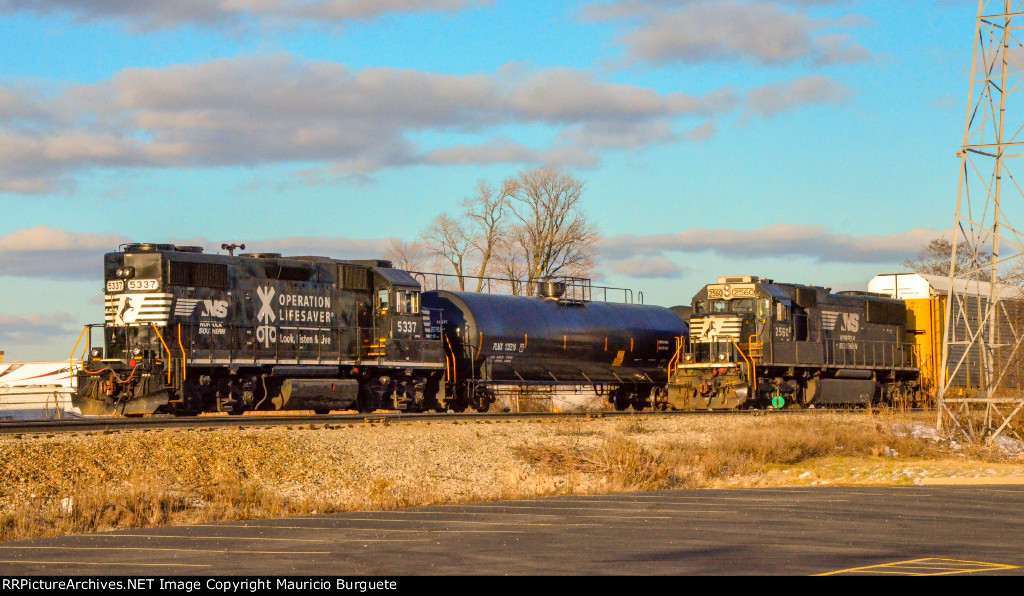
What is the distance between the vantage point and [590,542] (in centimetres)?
1148

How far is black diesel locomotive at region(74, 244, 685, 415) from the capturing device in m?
26.7

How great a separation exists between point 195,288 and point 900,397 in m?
25.1

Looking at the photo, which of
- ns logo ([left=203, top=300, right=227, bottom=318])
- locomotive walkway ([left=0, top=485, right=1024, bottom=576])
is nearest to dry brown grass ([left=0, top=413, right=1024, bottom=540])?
locomotive walkway ([left=0, top=485, right=1024, bottom=576])

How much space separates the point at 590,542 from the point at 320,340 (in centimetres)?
1921

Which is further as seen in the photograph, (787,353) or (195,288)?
(787,353)

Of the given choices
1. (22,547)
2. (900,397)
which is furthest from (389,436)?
(900,397)

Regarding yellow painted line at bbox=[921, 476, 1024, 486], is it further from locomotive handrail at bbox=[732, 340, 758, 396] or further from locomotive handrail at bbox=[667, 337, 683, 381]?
locomotive handrail at bbox=[667, 337, 683, 381]

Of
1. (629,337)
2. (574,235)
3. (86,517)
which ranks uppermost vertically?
(574,235)

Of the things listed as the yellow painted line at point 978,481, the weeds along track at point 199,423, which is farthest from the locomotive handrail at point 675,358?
the yellow painted line at point 978,481

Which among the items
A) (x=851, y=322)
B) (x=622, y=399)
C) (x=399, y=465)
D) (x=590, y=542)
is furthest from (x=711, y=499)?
(x=851, y=322)

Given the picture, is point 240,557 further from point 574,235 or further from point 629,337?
point 574,235

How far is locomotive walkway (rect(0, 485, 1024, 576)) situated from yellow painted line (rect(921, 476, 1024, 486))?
3.67m

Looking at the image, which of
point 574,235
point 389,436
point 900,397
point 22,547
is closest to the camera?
point 22,547

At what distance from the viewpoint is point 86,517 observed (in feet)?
47.4
